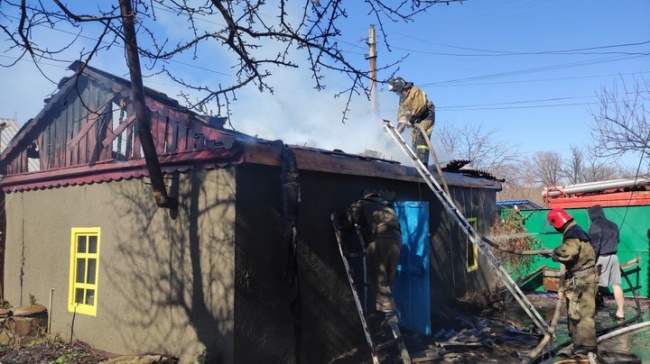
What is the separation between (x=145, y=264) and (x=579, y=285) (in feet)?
19.2

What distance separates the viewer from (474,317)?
8.68m

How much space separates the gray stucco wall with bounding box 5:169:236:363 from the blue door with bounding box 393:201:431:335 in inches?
114

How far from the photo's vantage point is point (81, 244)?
7715mm

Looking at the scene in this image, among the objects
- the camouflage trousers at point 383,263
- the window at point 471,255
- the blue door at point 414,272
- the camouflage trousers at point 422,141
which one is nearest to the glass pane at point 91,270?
the camouflage trousers at point 383,263

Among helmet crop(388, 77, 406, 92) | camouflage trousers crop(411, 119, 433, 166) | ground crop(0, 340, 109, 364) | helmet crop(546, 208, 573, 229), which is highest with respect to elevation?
helmet crop(388, 77, 406, 92)

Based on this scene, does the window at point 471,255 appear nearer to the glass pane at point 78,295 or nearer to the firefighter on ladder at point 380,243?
the firefighter on ladder at point 380,243

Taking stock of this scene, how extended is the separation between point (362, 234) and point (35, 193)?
621 cm

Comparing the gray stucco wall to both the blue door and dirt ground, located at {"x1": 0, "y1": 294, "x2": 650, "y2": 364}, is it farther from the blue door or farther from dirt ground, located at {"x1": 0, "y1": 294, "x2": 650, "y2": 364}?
the blue door

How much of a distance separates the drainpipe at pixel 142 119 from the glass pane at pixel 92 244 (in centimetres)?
226

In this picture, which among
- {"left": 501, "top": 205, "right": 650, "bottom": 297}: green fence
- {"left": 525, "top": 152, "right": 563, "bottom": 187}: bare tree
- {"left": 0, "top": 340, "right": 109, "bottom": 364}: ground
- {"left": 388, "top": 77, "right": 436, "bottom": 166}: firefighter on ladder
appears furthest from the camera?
{"left": 525, "top": 152, "right": 563, "bottom": 187}: bare tree

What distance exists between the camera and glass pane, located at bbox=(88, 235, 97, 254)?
7529 millimetres

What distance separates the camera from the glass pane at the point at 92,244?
7.53 metres

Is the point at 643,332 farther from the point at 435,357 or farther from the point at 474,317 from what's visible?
the point at 435,357

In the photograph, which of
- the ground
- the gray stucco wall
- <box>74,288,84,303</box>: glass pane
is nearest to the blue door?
the gray stucco wall
